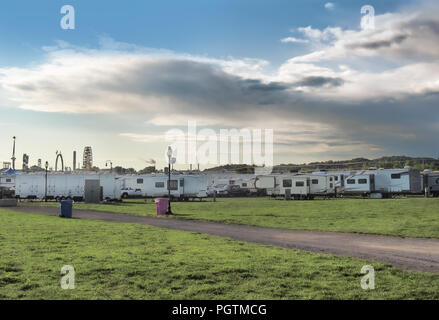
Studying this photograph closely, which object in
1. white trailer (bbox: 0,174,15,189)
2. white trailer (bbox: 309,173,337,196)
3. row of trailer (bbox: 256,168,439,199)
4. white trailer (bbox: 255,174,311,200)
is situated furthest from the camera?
white trailer (bbox: 0,174,15,189)

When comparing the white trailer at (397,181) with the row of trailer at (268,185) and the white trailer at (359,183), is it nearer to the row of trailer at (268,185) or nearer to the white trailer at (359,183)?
the row of trailer at (268,185)

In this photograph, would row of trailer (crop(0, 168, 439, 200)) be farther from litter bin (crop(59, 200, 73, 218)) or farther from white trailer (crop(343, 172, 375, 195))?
litter bin (crop(59, 200, 73, 218))

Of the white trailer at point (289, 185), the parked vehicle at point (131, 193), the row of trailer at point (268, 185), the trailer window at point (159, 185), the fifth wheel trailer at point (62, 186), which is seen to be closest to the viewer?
the fifth wheel trailer at point (62, 186)

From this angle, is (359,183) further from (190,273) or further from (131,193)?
(190,273)

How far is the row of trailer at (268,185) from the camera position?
160 feet

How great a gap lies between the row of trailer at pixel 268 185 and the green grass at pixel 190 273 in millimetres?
36438

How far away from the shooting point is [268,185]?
51.7 metres

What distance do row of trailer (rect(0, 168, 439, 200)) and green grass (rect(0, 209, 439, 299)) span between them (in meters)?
36.4

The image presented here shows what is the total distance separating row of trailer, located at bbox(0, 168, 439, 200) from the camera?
4881 cm
